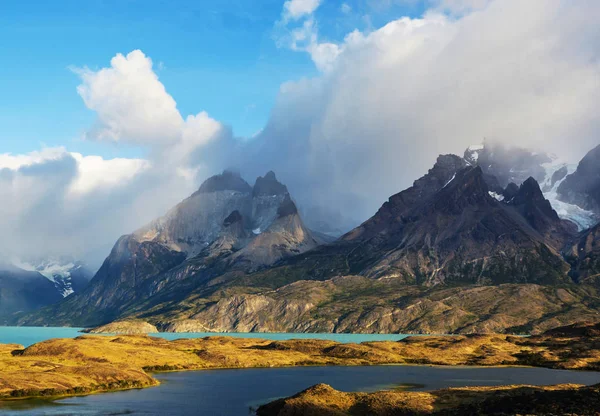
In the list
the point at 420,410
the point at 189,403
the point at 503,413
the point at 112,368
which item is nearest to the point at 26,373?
the point at 112,368

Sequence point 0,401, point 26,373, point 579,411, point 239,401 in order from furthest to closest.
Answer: point 26,373 → point 239,401 → point 0,401 → point 579,411

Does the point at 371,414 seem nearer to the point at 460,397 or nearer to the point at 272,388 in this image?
the point at 460,397

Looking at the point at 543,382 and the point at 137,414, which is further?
the point at 543,382

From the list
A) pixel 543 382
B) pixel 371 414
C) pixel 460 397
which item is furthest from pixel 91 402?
pixel 543 382

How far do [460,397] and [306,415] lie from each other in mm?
36446

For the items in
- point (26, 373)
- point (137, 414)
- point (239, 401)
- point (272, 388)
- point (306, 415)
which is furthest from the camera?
point (272, 388)

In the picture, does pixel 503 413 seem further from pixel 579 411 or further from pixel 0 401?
pixel 0 401

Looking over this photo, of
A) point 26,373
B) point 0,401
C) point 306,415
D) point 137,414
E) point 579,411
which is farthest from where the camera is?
point 26,373

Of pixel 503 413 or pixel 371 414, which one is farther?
pixel 371 414

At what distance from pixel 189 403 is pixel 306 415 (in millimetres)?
41386

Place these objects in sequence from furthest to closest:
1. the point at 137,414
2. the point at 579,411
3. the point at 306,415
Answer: the point at 137,414 → the point at 306,415 → the point at 579,411

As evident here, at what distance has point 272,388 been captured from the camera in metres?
187

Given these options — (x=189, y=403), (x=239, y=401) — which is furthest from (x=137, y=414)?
(x=239, y=401)

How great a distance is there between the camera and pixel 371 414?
124125mm
